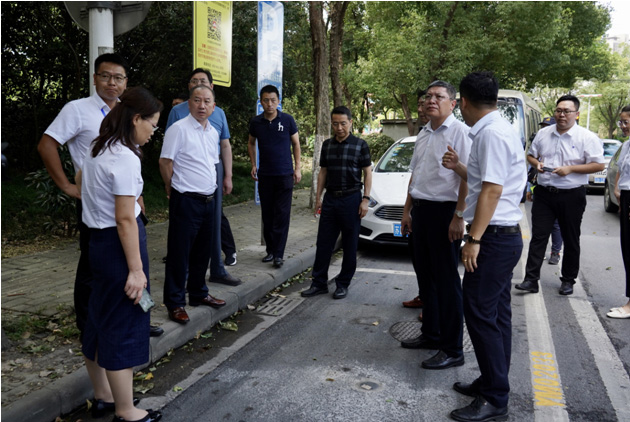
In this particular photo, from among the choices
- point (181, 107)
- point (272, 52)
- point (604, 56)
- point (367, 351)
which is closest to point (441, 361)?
point (367, 351)

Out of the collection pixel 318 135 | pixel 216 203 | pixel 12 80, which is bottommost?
pixel 216 203

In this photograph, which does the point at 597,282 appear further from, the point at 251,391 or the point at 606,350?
the point at 251,391

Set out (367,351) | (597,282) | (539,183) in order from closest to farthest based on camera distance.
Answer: (367,351)
(539,183)
(597,282)

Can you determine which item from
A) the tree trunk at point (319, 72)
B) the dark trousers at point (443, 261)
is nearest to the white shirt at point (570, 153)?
the dark trousers at point (443, 261)

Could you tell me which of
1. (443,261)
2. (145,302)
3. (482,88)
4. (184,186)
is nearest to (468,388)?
(443,261)

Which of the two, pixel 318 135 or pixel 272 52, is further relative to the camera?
pixel 318 135

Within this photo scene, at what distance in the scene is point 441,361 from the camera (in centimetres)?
392

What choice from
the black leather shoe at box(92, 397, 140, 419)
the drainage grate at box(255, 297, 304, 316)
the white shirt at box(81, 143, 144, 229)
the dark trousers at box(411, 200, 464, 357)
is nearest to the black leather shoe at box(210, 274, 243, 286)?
the drainage grate at box(255, 297, 304, 316)

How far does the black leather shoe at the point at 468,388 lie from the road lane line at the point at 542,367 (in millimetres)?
354

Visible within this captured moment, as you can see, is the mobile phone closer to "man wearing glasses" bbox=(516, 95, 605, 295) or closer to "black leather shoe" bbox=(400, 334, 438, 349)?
"black leather shoe" bbox=(400, 334, 438, 349)

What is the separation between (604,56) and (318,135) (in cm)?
2280

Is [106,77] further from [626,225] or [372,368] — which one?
[626,225]

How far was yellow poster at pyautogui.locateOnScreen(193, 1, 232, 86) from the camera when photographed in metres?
5.85

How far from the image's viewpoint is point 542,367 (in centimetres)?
395
